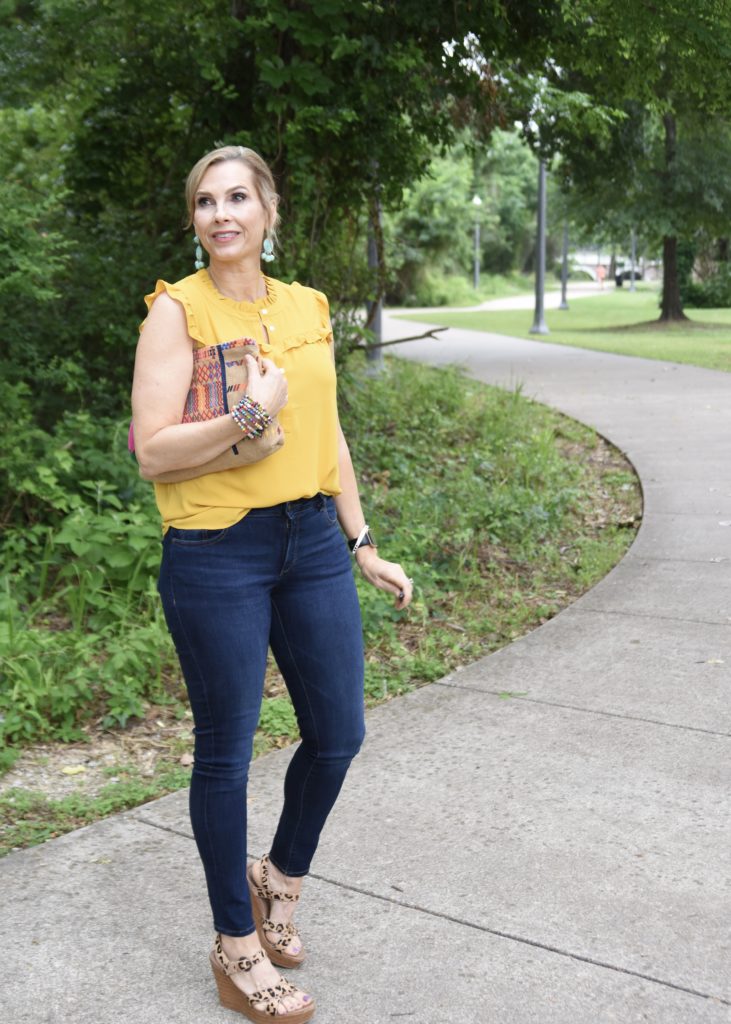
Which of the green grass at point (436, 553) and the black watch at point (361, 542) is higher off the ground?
the black watch at point (361, 542)

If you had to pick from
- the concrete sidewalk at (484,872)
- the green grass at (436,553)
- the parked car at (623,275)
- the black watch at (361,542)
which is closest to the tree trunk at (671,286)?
the green grass at (436,553)

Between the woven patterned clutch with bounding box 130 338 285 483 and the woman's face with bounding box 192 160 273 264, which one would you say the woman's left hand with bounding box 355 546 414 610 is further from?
the woman's face with bounding box 192 160 273 264

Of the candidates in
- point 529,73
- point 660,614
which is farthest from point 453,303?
point 660,614

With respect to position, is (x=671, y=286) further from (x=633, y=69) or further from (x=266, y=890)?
(x=266, y=890)

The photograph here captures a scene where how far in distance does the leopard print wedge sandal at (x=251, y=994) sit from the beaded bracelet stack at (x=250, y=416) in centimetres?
116

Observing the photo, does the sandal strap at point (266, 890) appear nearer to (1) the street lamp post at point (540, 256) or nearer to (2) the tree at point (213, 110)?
(2) the tree at point (213, 110)

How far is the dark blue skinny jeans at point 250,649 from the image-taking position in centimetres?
272

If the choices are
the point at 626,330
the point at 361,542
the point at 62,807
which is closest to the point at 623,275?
the point at 626,330

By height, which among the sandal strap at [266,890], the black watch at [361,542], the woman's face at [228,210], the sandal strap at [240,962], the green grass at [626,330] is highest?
the woman's face at [228,210]

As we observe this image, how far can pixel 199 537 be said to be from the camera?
2.72m

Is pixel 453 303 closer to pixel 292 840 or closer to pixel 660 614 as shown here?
pixel 660 614

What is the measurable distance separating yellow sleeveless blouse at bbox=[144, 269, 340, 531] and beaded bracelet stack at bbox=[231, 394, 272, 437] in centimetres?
12

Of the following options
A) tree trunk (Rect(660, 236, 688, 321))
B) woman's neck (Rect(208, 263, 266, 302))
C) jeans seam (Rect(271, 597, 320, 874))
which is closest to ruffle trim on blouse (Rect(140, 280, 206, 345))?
woman's neck (Rect(208, 263, 266, 302))

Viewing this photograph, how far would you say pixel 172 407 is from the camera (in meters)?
2.70
